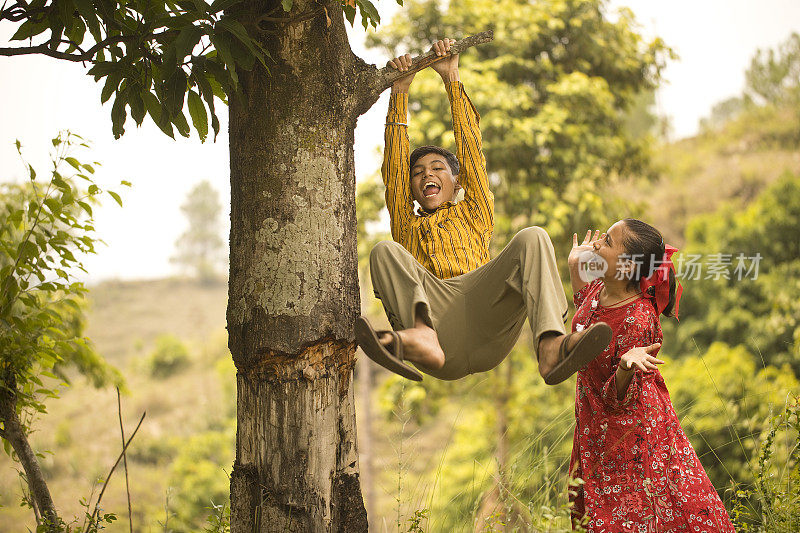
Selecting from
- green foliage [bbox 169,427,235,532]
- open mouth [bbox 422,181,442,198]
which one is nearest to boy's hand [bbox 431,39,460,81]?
open mouth [bbox 422,181,442,198]

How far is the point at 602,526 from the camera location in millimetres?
2250

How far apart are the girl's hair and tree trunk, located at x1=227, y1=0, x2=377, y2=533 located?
0.95m

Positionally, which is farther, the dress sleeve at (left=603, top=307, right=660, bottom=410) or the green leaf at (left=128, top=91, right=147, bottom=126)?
the dress sleeve at (left=603, top=307, right=660, bottom=410)

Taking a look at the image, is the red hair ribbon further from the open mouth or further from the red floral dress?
the open mouth

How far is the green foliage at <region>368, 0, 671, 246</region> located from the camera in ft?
20.4

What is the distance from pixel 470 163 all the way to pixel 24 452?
Result: 1.93 m

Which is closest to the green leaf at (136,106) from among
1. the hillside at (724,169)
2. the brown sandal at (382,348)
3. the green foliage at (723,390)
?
the brown sandal at (382,348)

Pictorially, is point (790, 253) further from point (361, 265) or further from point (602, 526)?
point (602, 526)

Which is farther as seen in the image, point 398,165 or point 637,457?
point 398,165

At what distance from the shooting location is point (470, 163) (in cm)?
264

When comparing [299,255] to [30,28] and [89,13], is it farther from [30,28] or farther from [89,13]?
[30,28]

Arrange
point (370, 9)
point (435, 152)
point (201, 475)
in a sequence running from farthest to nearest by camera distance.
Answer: point (201, 475), point (435, 152), point (370, 9)

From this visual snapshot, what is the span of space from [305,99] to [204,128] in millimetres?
328

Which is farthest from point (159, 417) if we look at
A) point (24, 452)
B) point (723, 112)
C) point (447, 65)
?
point (723, 112)
